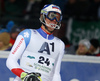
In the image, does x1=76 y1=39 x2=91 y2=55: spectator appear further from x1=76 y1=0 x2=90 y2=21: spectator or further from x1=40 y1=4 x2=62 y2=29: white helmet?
x1=76 y1=0 x2=90 y2=21: spectator

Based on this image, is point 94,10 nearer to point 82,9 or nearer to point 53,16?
point 82,9

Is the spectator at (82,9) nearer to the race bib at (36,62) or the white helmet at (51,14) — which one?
the white helmet at (51,14)

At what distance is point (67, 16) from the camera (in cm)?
1194

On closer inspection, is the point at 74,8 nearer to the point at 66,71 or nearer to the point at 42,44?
the point at 66,71

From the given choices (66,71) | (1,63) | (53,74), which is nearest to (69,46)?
(66,71)

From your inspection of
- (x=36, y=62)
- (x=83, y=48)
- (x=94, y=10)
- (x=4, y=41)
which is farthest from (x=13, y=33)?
(x=94, y=10)

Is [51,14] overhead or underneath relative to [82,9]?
overhead

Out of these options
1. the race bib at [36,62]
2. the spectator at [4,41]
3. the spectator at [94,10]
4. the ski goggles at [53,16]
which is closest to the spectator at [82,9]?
the spectator at [94,10]

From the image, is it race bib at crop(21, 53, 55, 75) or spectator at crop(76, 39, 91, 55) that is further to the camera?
spectator at crop(76, 39, 91, 55)

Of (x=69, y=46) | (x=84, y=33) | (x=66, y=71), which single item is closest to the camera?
(x=66, y=71)

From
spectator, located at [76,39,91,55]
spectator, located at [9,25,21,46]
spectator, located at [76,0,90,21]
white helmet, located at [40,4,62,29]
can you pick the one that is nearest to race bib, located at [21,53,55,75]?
white helmet, located at [40,4,62,29]

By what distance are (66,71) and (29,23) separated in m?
5.23

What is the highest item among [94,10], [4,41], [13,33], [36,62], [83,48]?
[36,62]

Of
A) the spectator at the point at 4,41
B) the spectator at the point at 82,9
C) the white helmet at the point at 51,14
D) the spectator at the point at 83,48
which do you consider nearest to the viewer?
the white helmet at the point at 51,14
